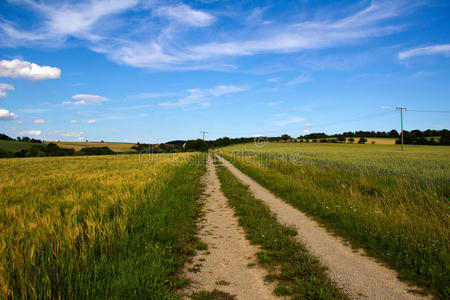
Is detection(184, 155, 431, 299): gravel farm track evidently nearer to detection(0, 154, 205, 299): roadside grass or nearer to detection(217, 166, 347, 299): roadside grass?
detection(217, 166, 347, 299): roadside grass

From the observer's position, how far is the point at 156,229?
223 inches

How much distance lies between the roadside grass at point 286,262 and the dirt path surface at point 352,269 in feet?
0.77

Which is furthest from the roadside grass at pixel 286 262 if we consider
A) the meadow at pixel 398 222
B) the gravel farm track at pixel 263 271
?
the meadow at pixel 398 222

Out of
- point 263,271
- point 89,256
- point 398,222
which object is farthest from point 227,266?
point 398,222

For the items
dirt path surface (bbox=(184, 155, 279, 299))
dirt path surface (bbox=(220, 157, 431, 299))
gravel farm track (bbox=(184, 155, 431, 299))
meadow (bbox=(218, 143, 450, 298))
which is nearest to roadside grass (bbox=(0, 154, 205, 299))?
dirt path surface (bbox=(184, 155, 279, 299))

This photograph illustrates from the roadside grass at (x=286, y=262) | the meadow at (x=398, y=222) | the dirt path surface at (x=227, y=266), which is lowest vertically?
the dirt path surface at (x=227, y=266)

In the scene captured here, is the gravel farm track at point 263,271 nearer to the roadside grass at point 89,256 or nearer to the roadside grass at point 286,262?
the roadside grass at point 286,262

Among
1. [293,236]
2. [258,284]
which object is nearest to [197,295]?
[258,284]

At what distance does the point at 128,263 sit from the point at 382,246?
5325mm

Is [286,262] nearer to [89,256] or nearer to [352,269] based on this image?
[352,269]

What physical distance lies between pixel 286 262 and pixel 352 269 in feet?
3.92

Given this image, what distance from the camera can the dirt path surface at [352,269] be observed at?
353 centimetres

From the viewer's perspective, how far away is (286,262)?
446cm

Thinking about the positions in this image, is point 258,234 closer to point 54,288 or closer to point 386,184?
point 54,288
